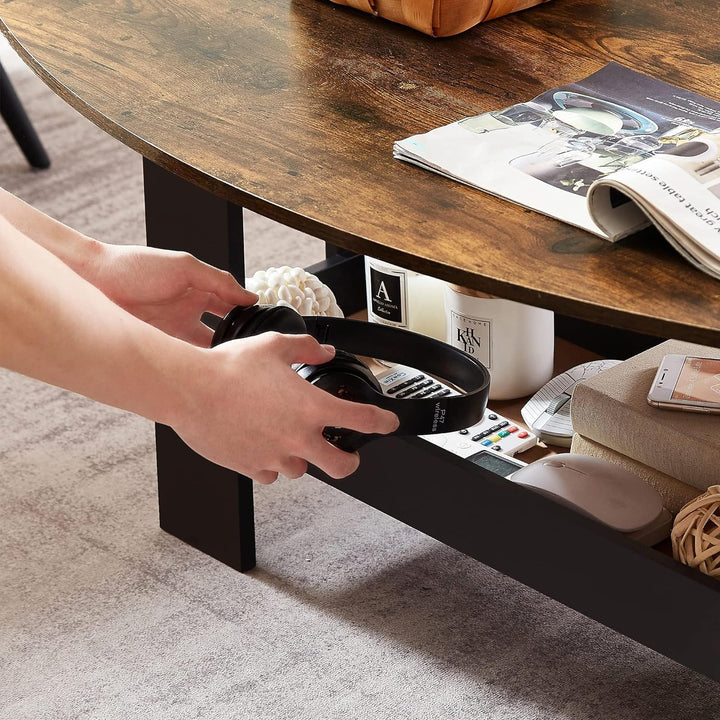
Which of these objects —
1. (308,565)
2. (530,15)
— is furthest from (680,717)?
(530,15)

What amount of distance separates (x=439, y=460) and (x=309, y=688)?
0.30m

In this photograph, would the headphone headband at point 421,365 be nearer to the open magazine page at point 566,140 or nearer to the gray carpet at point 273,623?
the open magazine page at point 566,140

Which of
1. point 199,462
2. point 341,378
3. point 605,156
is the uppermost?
point 605,156

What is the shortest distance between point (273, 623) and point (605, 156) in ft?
2.34

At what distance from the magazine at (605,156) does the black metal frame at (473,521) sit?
0.35 metres

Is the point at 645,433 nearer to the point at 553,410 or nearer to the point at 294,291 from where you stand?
the point at 553,410

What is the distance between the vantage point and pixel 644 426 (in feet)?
4.15

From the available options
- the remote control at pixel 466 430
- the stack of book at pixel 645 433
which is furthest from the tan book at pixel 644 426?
the remote control at pixel 466 430

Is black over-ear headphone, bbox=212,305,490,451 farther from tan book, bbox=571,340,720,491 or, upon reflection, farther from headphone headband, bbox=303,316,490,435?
tan book, bbox=571,340,720,491

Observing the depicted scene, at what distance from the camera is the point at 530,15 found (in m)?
1.40

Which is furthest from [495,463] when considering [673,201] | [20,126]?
[20,126]

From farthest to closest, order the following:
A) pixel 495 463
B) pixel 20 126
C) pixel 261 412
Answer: pixel 20 126
pixel 495 463
pixel 261 412

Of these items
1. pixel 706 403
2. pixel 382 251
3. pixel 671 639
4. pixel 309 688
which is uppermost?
pixel 382 251

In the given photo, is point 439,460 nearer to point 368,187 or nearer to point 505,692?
point 505,692
